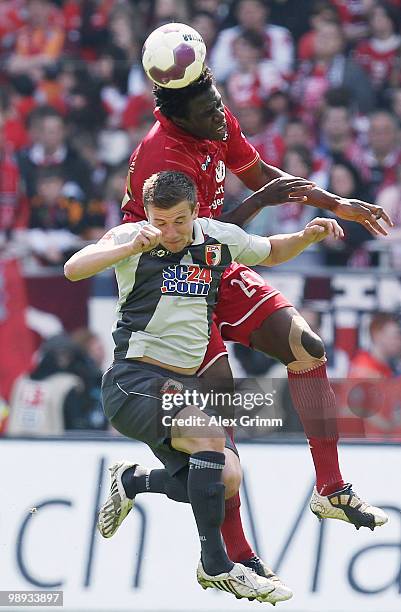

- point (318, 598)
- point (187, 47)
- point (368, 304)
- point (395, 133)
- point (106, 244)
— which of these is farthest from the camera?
point (395, 133)

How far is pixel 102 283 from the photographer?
9.55 m

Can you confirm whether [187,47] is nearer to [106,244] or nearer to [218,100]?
[218,100]

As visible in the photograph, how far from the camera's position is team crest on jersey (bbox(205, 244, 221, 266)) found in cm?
593

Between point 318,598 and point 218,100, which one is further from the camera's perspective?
point 318,598

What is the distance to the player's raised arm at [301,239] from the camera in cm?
585

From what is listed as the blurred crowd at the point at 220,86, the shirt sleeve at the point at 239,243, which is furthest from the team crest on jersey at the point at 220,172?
the blurred crowd at the point at 220,86

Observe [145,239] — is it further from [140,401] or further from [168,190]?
[140,401]

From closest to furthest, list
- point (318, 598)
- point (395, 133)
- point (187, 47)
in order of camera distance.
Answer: point (187, 47) → point (318, 598) → point (395, 133)

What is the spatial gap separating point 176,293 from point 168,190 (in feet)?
1.67

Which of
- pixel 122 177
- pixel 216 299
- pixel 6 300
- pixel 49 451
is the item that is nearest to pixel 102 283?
pixel 6 300

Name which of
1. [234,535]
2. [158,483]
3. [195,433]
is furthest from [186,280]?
[234,535]

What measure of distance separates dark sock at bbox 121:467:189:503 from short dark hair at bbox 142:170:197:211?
1.28 metres

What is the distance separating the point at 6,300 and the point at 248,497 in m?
3.56
